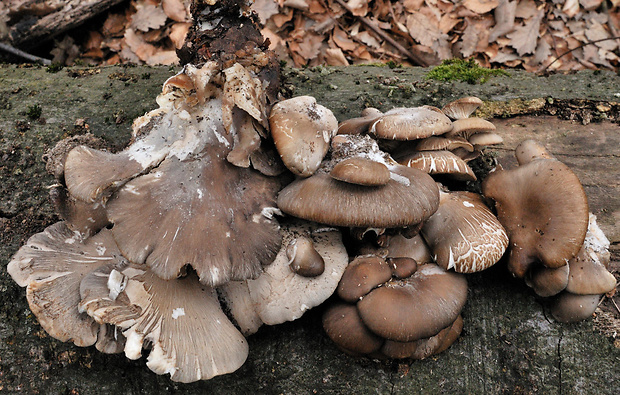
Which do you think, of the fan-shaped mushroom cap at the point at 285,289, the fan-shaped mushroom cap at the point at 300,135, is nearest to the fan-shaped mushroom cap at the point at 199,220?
the fan-shaped mushroom cap at the point at 285,289

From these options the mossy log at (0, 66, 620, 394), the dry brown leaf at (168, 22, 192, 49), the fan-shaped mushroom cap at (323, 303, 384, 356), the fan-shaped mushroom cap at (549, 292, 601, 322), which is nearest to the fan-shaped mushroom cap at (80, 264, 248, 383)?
the mossy log at (0, 66, 620, 394)

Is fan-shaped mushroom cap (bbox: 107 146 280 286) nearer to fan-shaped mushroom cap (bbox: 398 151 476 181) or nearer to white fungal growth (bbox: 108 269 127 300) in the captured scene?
white fungal growth (bbox: 108 269 127 300)

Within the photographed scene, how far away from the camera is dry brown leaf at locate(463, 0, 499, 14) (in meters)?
7.27

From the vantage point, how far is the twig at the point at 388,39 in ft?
22.8

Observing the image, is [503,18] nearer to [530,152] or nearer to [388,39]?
[388,39]

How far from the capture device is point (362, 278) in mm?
2615

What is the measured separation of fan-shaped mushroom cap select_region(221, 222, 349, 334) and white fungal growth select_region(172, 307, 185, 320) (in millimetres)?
297

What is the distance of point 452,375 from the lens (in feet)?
9.18

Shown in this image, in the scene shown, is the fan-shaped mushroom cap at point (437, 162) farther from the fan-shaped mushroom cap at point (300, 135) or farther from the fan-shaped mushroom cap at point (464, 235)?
the fan-shaped mushroom cap at point (300, 135)

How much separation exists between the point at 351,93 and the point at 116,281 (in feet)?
9.03

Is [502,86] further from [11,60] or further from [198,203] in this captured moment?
[11,60]

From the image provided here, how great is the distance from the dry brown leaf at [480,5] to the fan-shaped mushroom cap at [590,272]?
5.82m

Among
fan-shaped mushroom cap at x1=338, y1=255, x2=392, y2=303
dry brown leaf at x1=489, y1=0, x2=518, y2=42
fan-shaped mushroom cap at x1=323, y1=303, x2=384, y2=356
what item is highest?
fan-shaped mushroom cap at x1=338, y1=255, x2=392, y2=303

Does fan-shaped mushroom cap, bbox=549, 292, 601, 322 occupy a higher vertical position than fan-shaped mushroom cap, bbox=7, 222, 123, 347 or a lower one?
lower
